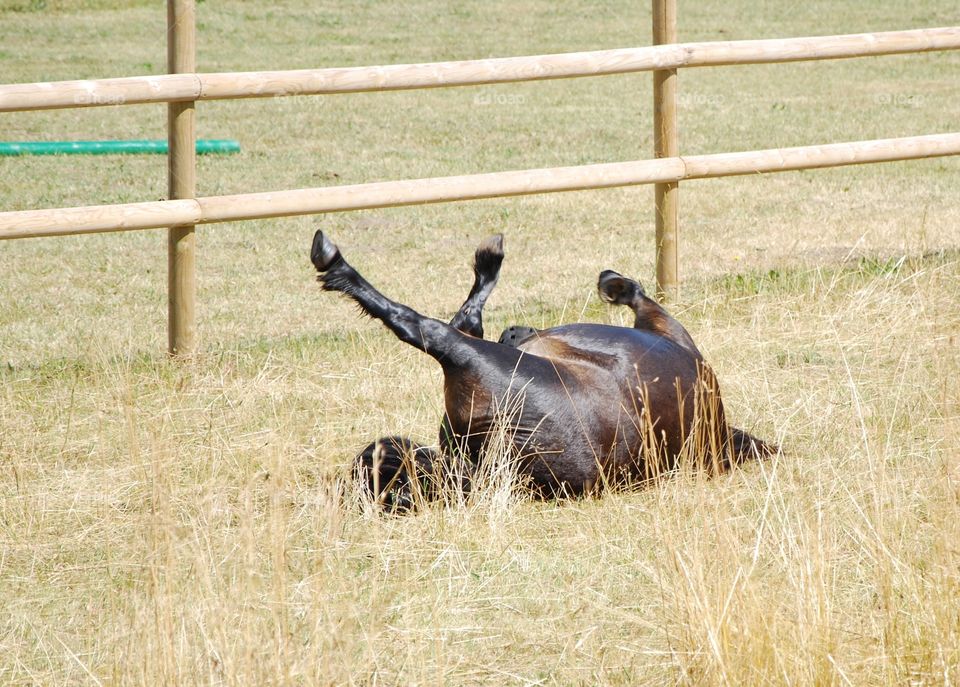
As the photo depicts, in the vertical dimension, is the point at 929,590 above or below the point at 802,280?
below

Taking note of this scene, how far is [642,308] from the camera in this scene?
15.0ft

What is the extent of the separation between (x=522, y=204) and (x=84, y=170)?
356cm

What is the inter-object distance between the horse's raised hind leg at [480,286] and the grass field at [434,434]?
308mm

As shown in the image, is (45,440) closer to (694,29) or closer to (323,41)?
(323,41)

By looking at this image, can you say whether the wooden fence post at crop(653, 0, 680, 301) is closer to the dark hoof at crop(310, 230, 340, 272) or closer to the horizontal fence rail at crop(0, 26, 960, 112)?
the horizontal fence rail at crop(0, 26, 960, 112)

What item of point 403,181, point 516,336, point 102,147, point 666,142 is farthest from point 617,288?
point 102,147

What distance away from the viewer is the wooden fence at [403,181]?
4.74m

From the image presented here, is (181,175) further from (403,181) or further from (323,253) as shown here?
(323,253)

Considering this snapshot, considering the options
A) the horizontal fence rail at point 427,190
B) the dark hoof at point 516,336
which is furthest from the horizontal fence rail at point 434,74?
the dark hoof at point 516,336

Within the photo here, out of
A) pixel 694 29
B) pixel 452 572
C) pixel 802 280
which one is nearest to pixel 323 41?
pixel 694 29

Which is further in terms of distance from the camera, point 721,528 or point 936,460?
point 936,460

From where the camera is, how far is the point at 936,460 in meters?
3.64

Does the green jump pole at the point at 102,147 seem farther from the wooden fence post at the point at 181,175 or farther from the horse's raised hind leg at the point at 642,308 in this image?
the horse's raised hind leg at the point at 642,308

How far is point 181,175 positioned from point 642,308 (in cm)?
197
